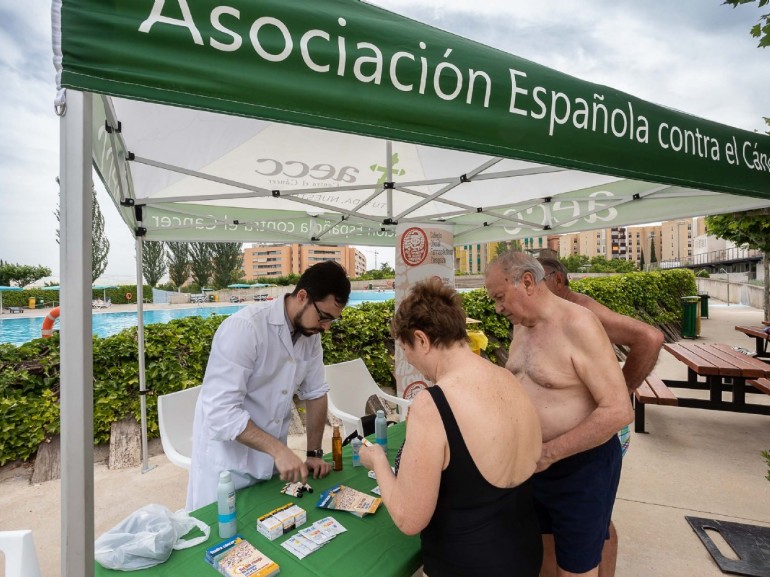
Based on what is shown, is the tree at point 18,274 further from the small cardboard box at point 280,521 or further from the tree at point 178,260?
the small cardboard box at point 280,521

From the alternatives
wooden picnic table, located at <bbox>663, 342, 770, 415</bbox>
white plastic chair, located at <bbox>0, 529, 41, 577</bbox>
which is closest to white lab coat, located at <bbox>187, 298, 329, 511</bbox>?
white plastic chair, located at <bbox>0, 529, 41, 577</bbox>

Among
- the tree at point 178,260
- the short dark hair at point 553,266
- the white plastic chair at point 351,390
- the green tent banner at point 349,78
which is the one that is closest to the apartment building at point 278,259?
the tree at point 178,260

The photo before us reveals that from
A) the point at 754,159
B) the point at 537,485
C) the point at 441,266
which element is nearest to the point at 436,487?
the point at 537,485

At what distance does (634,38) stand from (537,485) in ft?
11.8

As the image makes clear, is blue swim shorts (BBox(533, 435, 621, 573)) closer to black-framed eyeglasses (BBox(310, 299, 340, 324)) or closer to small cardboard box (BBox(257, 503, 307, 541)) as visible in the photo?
small cardboard box (BBox(257, 503, 307, 541))

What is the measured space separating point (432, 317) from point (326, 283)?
692 mm

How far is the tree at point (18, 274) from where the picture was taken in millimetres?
39688

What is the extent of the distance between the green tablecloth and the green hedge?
3.37 metres

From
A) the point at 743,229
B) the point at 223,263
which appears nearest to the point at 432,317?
the point at 743,229

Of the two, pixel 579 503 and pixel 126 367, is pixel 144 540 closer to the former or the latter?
pixel 579 503

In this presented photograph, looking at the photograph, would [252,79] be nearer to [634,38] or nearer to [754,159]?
[754,159]

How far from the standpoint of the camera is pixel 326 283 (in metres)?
1.79

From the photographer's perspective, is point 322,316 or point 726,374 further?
point 726,374

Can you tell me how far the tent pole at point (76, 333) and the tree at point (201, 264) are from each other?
45042 mm
